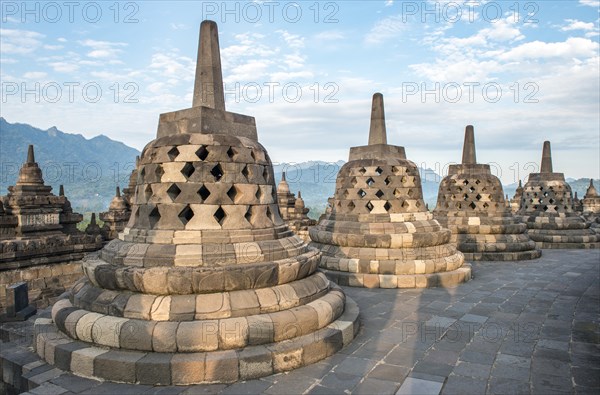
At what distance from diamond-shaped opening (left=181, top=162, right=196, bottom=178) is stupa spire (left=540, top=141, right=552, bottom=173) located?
16.6m

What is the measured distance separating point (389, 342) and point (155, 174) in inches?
151

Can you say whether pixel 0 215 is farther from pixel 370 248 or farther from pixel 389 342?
pixel 389 342

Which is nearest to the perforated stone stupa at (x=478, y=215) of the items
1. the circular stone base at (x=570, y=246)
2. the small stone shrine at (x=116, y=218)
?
the circular stone base at (x=570, y=246)

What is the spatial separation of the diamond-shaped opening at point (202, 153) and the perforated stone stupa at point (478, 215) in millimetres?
10036

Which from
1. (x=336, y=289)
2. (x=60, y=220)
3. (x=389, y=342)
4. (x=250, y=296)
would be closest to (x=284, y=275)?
(x=250, y=296)

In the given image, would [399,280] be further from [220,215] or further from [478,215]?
[478,215]

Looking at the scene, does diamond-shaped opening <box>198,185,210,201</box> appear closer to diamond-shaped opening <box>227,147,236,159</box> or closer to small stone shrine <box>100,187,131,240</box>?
diamond-shaped opening <box>227,147,236,159</box>

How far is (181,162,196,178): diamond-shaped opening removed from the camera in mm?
5254

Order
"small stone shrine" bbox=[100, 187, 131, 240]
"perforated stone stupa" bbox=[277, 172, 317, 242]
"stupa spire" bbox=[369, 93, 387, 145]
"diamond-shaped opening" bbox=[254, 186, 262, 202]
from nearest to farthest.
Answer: "diamond-shaped opening" bbox=[254, 186, 262, 202] → "stupa spire" bbox=[369, 93, 387, 145] → "small stone shrine" bbox=[100, 187, 131, 240] → "perforated stone stupa" bbox=[277, 172, 317, 242]

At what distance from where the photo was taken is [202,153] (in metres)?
5.33

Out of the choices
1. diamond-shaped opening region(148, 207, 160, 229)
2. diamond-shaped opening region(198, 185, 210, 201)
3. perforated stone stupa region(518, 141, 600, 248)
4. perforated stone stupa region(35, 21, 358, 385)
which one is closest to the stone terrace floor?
perforated stone stupa region(35, 21, 358, 385)

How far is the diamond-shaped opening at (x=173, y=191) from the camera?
5.26 m

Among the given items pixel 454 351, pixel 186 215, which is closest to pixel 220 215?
pixel 186 215

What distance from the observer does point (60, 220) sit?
14367mm
